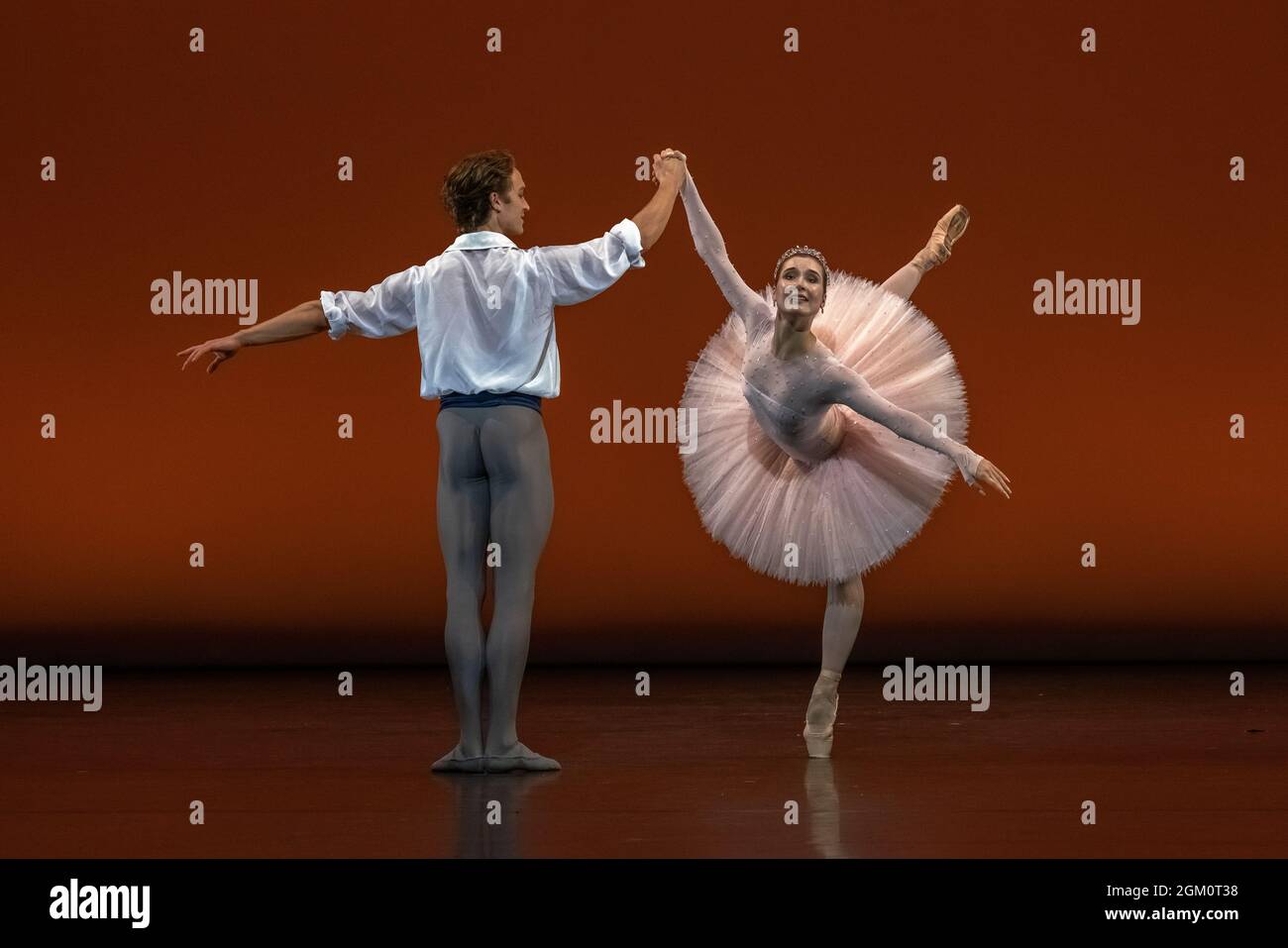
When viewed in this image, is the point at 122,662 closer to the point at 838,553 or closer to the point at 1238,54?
the point at 838,553

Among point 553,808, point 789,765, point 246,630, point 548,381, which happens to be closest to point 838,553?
point 789,765

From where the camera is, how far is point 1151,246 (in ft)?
18.5

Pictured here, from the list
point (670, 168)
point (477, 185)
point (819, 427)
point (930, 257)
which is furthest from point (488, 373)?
point (930, 257)

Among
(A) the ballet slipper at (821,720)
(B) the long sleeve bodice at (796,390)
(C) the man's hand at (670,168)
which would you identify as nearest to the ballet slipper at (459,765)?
(A) the ballet slipper at (821,720)

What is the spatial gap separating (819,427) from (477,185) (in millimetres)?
917

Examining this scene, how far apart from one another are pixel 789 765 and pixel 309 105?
321cm

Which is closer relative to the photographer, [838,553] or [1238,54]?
[838,553]

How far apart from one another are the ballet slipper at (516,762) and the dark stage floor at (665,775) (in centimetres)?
5

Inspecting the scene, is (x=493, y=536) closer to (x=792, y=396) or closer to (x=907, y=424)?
(x=792, y=396)

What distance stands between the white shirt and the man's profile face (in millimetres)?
52

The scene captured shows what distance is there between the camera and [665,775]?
3291 millimetres

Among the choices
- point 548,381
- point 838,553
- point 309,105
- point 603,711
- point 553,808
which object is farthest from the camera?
point 309,105

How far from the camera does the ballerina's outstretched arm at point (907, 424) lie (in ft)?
10.3

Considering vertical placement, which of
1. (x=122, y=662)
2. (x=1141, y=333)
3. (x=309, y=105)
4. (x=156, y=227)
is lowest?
(x=122, y=662)
